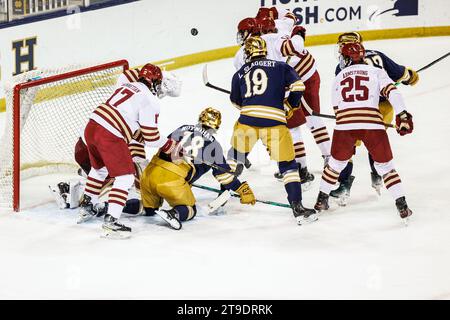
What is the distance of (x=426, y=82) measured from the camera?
772 cm

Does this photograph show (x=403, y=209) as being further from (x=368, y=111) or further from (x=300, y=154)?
(x=300, y=154)

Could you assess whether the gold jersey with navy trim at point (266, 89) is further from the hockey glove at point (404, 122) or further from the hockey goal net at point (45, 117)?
the hockey goal net at point (45, 117)

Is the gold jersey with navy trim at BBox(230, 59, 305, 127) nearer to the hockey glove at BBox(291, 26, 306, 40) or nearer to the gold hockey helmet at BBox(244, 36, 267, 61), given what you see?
the gold hockey helmet at BBox(244, 36, 267, 61)

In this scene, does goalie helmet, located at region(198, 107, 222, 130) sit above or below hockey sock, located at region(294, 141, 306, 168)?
above

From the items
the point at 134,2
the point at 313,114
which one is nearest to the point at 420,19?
the point at 134,2

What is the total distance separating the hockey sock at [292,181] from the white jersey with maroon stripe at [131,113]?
0.68 metres

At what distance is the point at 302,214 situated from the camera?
4.91m

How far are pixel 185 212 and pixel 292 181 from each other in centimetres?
56

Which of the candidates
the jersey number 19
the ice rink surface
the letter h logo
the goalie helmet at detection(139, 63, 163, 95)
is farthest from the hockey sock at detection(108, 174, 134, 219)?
the letter h logo

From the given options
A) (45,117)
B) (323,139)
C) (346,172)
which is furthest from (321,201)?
(45,117)

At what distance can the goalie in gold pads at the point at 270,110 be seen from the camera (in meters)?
4.96

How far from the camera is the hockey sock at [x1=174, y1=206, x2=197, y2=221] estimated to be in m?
4.93
